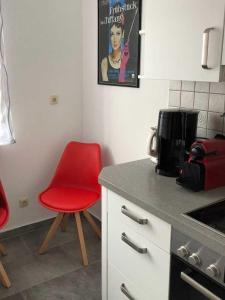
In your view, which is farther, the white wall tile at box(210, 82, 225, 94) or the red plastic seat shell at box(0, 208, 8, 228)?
the red plastic seat shell at box(0, 208, 8, 228)

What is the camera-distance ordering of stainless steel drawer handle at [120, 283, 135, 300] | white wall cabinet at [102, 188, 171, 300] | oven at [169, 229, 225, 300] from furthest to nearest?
stainless steel drawer handle at [120, 283, 135, 300] → white wall cabinet at [102, 188, 171, 300] → oven at [169, 229, 225, 300]

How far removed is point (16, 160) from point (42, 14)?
117 cm

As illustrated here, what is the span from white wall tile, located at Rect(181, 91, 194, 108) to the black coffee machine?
0.18m

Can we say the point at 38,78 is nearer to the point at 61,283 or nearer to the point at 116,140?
the point at 116,140

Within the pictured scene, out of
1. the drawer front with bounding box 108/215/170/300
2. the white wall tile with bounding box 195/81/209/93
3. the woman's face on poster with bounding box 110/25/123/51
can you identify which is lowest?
the drawer front with bounding box 108/215/170/300

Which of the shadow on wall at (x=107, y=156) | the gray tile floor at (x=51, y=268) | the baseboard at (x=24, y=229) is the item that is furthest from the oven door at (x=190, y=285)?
the baseboard at (x=24, y=229)

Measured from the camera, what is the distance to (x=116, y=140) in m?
2.41

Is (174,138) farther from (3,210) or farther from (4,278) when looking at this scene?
(4,278)

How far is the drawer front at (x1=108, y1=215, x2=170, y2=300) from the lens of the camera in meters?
→ 1.20

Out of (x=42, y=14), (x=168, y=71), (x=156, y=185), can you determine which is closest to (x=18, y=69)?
(x=42, y=14)

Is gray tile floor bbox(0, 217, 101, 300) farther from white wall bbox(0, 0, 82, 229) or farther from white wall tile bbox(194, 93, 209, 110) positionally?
white wall tile bbox(194, 93, 209, 110)

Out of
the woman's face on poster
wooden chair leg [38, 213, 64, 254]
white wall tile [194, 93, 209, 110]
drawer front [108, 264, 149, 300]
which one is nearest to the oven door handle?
drawer front [108, 264, 149, 300]

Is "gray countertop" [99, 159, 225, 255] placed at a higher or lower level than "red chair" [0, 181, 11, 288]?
higher

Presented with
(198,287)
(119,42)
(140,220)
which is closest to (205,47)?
(140,220)
